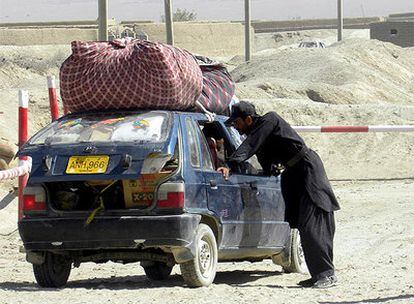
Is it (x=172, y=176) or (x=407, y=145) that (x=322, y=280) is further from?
(x=407, y=145)

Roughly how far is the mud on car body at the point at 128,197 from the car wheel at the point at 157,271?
91 centimetres

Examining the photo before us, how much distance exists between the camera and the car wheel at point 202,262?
11.1m

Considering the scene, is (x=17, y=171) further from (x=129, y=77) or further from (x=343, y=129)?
(x=343, y=129)

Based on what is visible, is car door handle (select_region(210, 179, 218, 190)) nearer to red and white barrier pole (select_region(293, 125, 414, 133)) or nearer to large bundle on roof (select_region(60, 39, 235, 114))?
large bundle on roof (select_region(60, 39, 235, 114))

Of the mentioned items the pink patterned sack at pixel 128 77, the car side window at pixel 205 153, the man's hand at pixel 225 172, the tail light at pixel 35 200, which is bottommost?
the tail light at pixel 35 200

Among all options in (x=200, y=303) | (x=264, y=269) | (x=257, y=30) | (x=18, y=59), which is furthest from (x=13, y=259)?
(x=257, y=30)

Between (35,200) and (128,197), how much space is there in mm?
825

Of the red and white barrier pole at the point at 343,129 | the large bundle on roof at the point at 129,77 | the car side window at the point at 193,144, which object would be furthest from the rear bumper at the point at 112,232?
the red and white barrier pole at the point at 343,129

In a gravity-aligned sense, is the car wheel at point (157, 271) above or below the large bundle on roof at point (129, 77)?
below

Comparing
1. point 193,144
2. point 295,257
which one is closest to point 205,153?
point 193,144

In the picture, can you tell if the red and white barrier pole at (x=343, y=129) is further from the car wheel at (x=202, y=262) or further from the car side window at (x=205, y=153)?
the car wheel at (x=202, y=262)

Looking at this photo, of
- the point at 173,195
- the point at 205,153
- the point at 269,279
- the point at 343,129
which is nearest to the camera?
the point at 173,195

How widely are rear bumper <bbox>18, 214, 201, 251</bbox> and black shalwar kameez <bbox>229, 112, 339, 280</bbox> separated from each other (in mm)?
1238

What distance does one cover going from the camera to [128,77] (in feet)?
37.8
